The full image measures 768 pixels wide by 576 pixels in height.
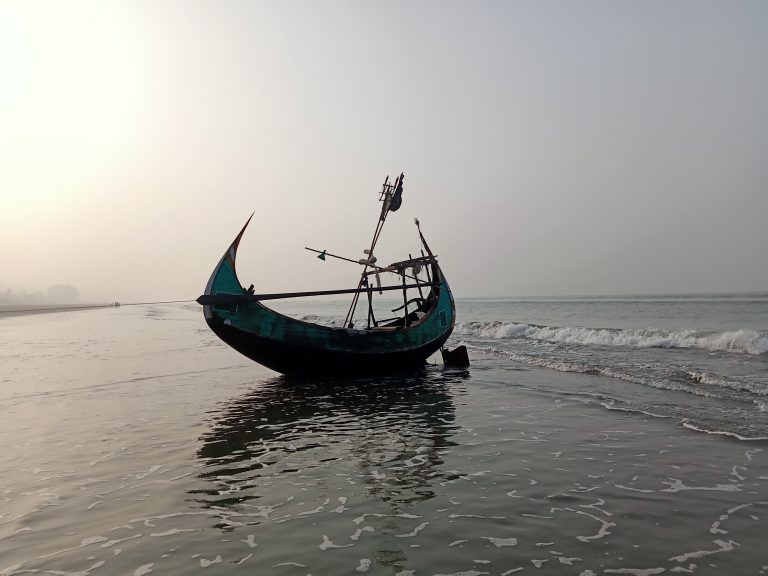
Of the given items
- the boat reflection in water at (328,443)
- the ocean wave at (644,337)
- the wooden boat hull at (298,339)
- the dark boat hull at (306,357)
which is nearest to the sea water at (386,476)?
the boat reflection in water at (328,443)

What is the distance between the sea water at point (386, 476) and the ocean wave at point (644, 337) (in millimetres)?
9158

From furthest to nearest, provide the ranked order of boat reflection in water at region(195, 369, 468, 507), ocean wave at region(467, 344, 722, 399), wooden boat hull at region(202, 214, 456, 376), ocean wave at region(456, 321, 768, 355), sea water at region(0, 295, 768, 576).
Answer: ocean wave at region(456, 321, 768, 355) → wooden boat hull at region(202, 214, 456, 376) → ocean wave at region(467, 344, 722, 399) → boat reflection in water at region(195, 369, 468, 507) → sea water at region(0, 295, 768, 576)

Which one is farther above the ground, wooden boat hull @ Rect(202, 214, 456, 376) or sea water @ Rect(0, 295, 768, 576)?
wooden boat hull @ Rect(202, 214, 456, 376)

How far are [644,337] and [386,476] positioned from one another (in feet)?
77.8

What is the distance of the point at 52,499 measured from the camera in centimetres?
590

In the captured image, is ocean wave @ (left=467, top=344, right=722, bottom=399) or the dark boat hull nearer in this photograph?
ocean wave @ (left=467, top=344, right=722, bottom=399)

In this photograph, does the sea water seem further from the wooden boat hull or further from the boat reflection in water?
Result: the wooden boat hull

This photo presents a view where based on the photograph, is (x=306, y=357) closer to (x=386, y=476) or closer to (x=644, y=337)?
(x=386, y=476)

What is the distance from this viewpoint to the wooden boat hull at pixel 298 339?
13219mm

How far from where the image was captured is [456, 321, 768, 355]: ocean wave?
2189 cm

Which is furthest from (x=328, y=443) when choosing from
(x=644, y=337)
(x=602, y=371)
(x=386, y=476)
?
(x=644, y=337)

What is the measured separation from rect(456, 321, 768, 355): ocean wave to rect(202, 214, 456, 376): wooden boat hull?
14112 millimetres

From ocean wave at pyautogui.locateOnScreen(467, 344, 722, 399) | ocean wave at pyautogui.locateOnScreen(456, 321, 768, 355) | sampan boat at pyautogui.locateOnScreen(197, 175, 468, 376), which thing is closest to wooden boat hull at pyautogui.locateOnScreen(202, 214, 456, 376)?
sampan boat at pyautogui.locateOnScreen(197, 175, 468, 376)

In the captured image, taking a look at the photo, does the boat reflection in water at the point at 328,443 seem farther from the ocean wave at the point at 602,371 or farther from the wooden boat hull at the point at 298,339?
the ocean wave at the point at 602,371
